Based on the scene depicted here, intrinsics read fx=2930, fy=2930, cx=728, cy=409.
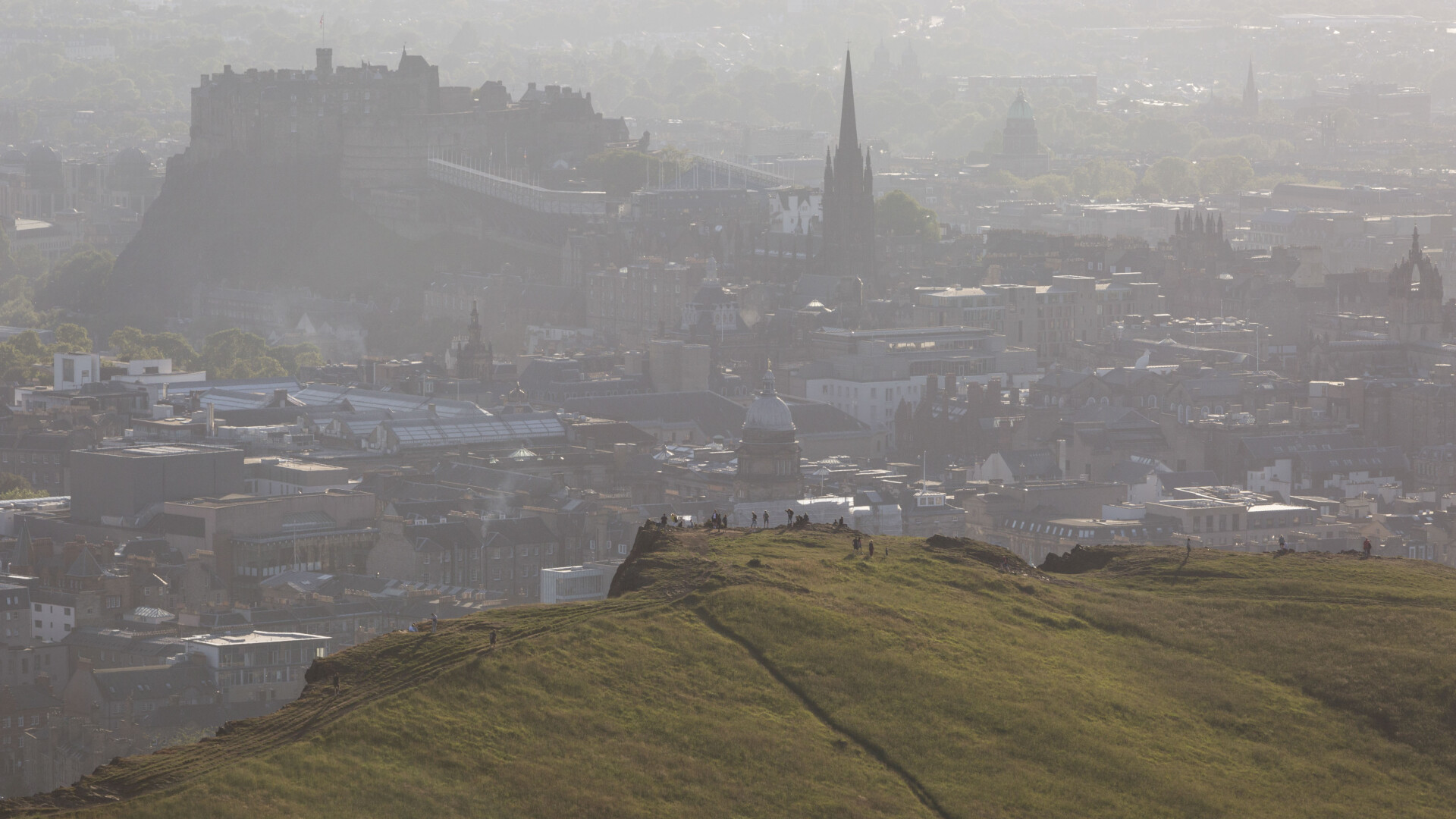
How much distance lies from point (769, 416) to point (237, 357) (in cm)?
5653

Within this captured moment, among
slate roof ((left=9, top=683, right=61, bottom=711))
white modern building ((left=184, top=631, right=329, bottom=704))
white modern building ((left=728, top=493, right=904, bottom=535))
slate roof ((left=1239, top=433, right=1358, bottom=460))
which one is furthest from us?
slate roof ((left=1239, top=433, right=1358, bottom=460))

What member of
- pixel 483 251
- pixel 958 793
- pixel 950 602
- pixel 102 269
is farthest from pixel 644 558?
pixel 102 269

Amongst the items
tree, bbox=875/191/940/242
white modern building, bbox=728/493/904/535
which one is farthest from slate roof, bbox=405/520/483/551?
tree, bbox=875/191/940/242

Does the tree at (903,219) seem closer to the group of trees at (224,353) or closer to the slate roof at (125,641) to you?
the group of trees at (224,353)

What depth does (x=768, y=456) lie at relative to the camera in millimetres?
98938

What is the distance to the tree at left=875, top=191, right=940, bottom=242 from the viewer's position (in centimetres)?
19062

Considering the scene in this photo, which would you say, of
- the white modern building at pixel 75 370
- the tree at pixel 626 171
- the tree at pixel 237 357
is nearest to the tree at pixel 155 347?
the tree at pixel 237 357

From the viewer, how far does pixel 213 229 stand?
18575 cm

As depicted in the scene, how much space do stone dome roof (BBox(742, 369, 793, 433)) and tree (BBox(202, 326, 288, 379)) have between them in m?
49.2

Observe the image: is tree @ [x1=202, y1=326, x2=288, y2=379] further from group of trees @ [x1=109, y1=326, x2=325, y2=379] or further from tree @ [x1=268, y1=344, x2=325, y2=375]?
tree @ [x1=268, y1=344, x2=325, y2=375]

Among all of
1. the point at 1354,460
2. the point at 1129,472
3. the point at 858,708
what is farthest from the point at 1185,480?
the point at 858,708

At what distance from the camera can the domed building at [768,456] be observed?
9825 cm

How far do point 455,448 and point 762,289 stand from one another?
50.5 metres

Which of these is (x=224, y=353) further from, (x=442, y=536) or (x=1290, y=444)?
(x=442, y=536)
